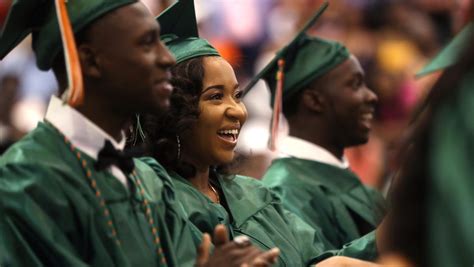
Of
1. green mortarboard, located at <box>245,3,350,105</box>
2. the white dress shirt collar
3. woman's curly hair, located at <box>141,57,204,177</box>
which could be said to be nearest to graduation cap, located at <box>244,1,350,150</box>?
green mortarboard, located at <box>245,3,350,105</box>

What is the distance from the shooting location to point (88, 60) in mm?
2805

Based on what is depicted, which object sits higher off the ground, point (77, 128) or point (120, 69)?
point (120, 69)

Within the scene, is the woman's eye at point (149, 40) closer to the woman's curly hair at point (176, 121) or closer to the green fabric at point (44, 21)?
the green fabric at point (44, 21)

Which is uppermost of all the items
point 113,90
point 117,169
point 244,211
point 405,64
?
point 113,90

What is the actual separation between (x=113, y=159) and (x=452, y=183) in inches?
51.2

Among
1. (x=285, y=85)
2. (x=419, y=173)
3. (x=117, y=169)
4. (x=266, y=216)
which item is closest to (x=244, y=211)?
(x=266, y=216)

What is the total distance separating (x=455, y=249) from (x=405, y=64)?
7192 millimetres

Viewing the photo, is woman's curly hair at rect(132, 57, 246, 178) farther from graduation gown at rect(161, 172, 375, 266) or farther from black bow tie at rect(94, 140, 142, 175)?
black bow tie at rect(94, 140, 142, 175)

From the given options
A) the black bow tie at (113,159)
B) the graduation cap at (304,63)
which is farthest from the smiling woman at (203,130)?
the graduation cap at (304,63)

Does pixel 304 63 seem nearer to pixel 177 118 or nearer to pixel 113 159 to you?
pixel 177 118

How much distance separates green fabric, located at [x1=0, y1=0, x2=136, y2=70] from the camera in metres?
2.79

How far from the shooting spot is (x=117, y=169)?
2.85 m

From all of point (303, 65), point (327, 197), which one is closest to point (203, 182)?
point (327, 197)

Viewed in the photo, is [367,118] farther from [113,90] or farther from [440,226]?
[440,226]
